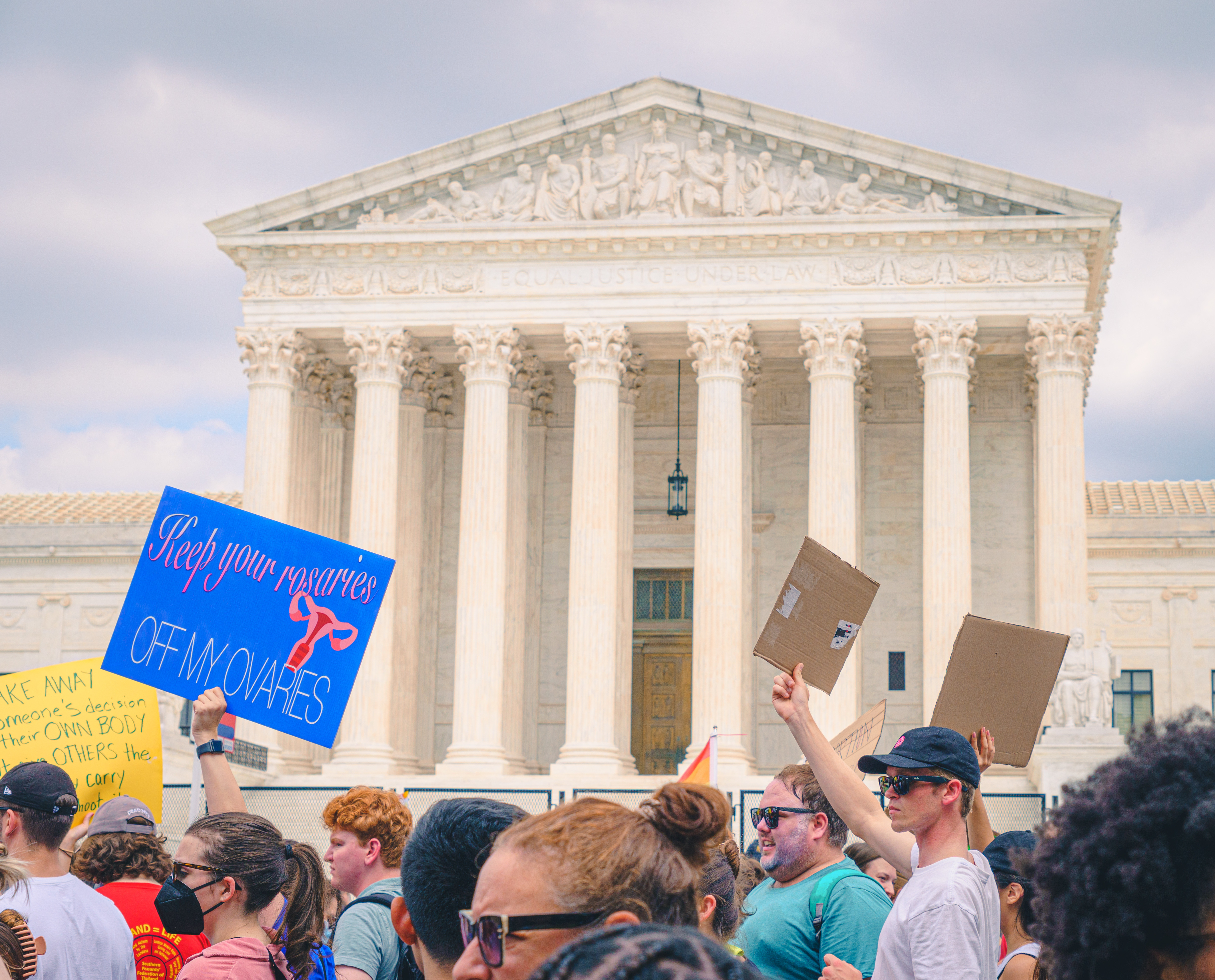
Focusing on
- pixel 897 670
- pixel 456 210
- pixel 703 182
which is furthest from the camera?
pixel 897 670

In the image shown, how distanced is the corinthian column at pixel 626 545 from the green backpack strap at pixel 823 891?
27.9 m

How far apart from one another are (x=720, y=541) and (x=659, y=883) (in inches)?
1179

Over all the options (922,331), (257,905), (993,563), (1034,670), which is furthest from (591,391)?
(257,905)

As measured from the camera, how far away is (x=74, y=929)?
6.71 m

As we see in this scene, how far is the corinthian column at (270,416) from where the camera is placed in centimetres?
3475

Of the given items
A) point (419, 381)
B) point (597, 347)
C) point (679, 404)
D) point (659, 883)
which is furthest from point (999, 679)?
point (679, 404)

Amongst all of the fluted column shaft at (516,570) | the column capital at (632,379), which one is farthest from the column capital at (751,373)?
the fluted column shaft at (516,570)

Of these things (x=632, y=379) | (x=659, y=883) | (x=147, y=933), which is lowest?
(x=147, y=933)

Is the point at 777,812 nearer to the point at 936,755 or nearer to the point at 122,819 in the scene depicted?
the point at 936,755

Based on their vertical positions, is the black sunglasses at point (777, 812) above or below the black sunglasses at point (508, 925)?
below

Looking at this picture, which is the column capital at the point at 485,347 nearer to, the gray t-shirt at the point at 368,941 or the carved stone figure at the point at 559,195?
the carved stone figure at the point at 559,195

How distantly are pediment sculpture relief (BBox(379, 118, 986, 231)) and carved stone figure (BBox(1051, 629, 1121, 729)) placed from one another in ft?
34.4

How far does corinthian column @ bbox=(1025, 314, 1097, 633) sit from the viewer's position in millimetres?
32406

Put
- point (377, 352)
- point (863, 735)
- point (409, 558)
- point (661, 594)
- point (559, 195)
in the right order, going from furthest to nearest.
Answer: point (661, 594), point (409, 558), point (559, 195), point (377, 352), point (863, 735)
